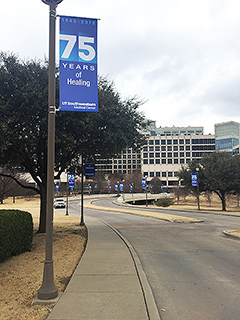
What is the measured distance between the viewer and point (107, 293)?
583cm

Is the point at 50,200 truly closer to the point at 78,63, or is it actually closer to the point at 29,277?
the point at 29,277

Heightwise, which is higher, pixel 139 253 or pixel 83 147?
pixel 83 147

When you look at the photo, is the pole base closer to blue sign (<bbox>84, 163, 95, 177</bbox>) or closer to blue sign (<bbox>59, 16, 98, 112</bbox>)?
blue sign (<bbox>59, 16, 98, 112</bbox>)

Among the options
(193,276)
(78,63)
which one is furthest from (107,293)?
(78,63)

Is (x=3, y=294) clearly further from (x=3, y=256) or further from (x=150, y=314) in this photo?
(x=150, y=314)

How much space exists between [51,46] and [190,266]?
7035 millimetres

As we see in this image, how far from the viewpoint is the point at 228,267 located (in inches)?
336

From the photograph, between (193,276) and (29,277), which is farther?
(193,276)

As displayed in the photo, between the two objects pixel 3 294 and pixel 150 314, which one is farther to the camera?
pixel 3 294

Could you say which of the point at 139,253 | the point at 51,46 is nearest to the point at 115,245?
the point at 139,253

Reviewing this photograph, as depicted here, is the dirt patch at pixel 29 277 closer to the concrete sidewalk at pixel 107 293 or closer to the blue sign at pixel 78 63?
the concrete sidewalk at pixel 107 293

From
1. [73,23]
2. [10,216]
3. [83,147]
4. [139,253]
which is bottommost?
[139,253]

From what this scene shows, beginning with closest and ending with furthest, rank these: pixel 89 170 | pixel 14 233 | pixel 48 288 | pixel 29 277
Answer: pixel 48 288
pixel 29 277
pixel 14 233
pixel 89 170

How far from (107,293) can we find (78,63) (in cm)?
490
